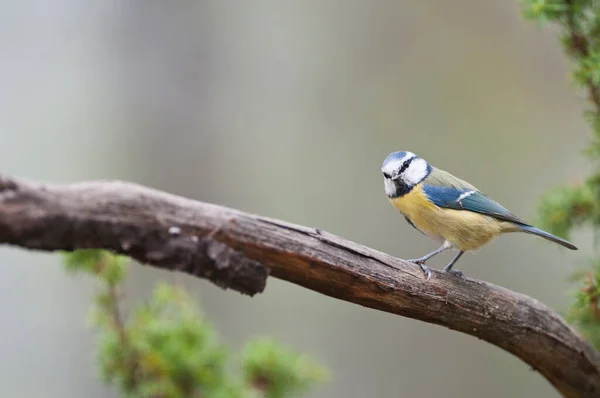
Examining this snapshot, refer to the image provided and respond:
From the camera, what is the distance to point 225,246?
71 centimetres

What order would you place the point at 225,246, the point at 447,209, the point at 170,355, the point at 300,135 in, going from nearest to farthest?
the point at 225,246 < the point at 170,355 < the point at 447,209 < the point at 300,135

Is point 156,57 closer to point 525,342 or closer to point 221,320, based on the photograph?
point 221,320

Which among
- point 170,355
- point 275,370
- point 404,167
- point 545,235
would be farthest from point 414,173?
point 170,355

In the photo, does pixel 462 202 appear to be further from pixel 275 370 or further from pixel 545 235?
pixel 275 370

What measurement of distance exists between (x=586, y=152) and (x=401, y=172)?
1.23ft

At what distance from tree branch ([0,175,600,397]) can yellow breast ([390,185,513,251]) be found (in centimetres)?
17

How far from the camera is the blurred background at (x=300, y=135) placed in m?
2.03

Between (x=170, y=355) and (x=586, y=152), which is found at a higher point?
(x=586, y=152)

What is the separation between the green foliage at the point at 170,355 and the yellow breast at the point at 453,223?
0.37m

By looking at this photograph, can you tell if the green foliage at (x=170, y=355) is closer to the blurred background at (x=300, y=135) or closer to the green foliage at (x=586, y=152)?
the green foliage at (x=586, y=152)

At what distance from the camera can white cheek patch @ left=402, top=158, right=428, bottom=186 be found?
120cm

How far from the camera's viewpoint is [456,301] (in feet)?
3.17

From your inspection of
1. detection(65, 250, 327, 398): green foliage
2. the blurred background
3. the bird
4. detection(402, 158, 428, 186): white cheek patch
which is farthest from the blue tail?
the blurred background

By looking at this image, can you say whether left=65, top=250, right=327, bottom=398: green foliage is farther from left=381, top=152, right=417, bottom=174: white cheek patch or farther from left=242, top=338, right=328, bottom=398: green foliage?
left=381, top=152, right=417, bottom=174: white cheek patch
